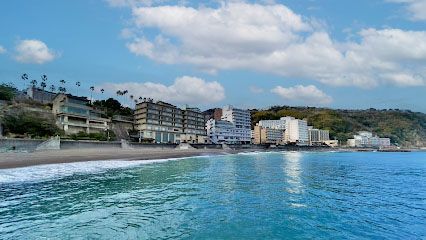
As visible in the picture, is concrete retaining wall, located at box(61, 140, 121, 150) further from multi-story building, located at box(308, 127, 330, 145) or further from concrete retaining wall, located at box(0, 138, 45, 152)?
multi-story building, located at box(308, 127, 330, 145)

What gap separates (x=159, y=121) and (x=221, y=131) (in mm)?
36400

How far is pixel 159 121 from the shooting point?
3971 inches

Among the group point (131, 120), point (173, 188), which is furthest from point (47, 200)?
point (131, 120)

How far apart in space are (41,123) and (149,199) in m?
50.0

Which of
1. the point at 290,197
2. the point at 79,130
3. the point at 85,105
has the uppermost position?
the point at 85,105

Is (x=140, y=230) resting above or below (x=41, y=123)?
below

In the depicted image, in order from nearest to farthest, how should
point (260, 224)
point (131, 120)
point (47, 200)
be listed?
point (260, 224) → point (47, 200) → point (131, 120)

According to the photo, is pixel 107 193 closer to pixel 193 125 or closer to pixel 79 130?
pixel 79 130

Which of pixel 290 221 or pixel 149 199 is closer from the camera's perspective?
pixel 290 221

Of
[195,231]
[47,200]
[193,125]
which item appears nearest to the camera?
[195,231]

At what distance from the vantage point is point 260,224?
472 inches

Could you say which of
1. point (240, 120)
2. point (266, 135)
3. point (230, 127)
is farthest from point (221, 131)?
point (266, 135)

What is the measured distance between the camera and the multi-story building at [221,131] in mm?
130500

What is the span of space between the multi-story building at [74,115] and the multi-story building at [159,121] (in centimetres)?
1974
